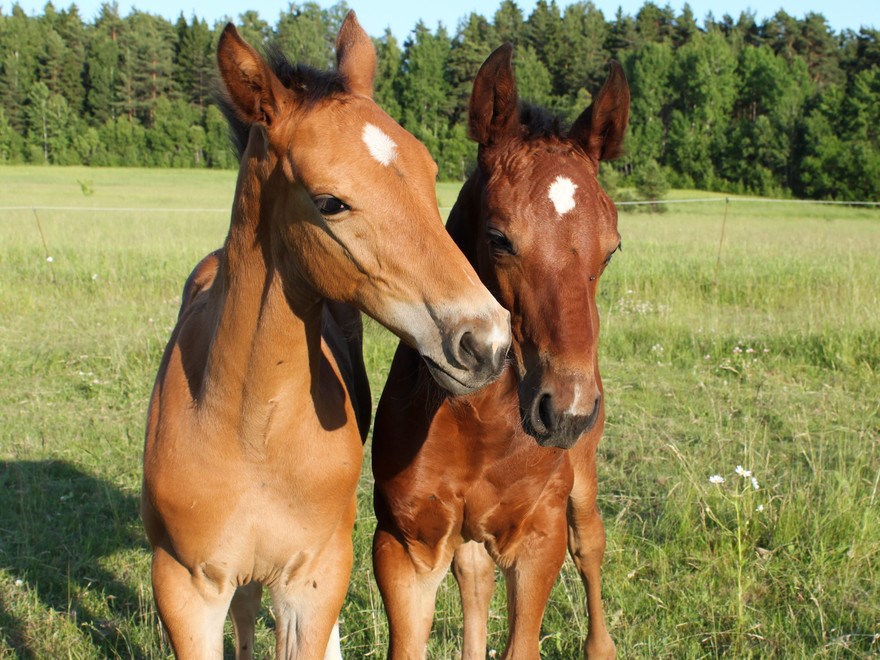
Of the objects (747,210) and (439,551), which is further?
(747,210)

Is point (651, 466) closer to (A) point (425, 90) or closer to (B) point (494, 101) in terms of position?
(B) point (494, 101)

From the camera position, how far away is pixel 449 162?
3456 centimetres

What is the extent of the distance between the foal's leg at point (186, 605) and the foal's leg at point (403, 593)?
0.61 meters

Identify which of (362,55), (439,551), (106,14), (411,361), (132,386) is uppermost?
(106,14)

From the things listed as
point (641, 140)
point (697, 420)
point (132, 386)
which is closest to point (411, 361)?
point (697, 420)

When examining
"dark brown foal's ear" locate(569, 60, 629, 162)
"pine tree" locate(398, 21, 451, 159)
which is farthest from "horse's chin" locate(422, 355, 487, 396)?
"pine tree" locate(398, 21, 451, 159)

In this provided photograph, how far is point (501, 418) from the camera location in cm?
271

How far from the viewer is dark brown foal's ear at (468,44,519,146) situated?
2.70 metres

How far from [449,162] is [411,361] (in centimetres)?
3245

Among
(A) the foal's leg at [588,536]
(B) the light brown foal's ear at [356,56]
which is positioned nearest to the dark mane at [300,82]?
(B) the light brown foal's ear at [356,56]

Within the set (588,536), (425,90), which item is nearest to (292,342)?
(588,536)

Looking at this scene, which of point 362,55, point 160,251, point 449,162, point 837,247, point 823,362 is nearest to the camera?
point 362,55

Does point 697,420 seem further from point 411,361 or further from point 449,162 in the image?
point 449,162

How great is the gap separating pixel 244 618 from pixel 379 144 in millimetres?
1928
